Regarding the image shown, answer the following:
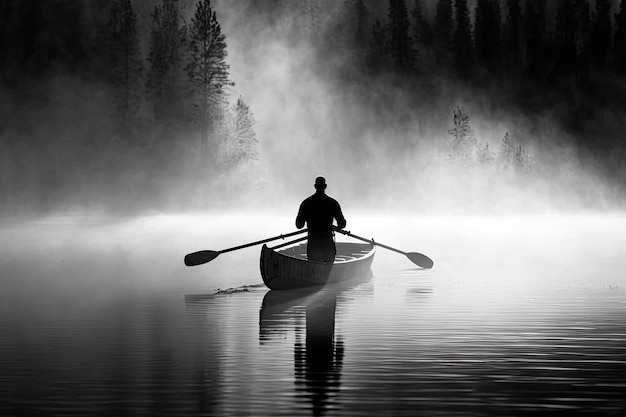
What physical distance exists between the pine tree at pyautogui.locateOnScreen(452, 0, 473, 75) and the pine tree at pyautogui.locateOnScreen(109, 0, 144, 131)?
216 feet

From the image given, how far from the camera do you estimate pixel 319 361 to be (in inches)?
609

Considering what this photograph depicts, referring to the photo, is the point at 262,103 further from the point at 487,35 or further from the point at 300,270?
the point at 300,270

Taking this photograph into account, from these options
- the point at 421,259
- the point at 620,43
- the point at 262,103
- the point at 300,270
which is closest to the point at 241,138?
the point at 421,259

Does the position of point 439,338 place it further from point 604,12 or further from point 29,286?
point 604,12

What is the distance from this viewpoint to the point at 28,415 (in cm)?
1146

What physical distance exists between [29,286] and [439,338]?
1576 centimetres

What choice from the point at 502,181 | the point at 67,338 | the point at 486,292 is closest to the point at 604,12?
the point at 502,181

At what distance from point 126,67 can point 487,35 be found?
79910 mm

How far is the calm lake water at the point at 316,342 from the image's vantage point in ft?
40.7

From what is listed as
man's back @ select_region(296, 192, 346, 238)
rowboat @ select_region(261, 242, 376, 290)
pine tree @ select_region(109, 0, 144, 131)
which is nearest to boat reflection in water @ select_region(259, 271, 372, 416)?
rowboat @ select_region(261, 242, 376, 290)

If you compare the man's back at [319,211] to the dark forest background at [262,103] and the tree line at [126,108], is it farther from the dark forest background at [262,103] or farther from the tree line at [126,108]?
the tree line at [126,108]

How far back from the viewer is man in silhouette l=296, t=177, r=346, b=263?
2809 centimetres

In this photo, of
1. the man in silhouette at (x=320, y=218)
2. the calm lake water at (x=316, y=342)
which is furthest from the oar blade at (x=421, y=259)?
the man in silhouette at (x=320, y=218)

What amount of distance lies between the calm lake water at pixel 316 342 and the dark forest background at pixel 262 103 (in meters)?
64.7
